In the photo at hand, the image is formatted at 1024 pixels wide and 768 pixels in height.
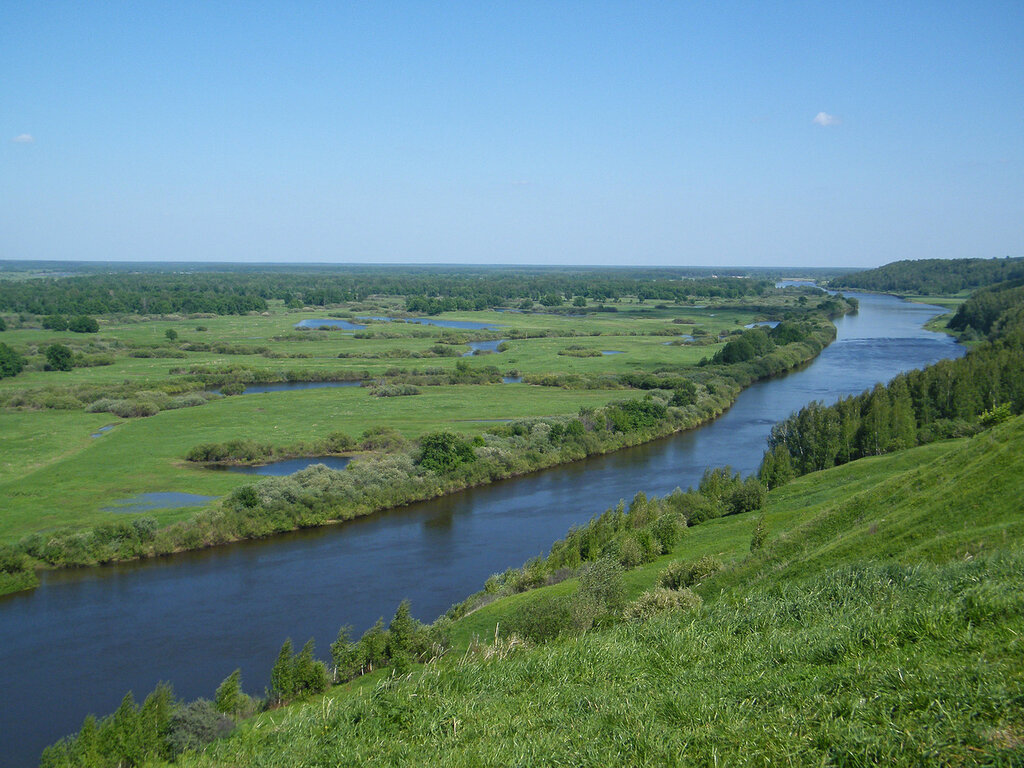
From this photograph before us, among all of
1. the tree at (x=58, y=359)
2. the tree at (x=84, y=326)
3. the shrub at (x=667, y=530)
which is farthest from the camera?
the tree at (x=84, y=326)

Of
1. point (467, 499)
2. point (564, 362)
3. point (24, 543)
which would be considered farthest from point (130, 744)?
point (564, 362)

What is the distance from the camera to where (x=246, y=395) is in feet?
227

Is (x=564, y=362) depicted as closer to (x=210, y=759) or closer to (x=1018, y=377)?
(x=1018, y=377)

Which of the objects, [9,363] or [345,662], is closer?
[345,662]

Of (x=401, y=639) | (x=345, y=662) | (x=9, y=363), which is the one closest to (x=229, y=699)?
(x=345, y=662)

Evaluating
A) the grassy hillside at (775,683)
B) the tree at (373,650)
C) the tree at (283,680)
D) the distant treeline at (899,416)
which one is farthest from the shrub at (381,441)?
the grassy hillside at (775,683)

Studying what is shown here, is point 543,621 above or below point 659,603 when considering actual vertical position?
below

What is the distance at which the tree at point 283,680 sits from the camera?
20.1 metres

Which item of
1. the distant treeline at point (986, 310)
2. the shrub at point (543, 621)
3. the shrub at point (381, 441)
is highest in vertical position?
the distant treeline at point (986, 310)

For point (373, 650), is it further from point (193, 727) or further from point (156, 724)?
point (156, 724)

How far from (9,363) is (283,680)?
7142 centimetres

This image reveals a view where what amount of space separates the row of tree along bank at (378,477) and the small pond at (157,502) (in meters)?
2.86

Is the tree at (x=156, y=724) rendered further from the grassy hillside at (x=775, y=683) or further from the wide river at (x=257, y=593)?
the wide river at (x=257, y=593)

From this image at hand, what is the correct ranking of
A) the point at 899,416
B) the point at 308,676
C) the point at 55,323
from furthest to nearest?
the point at 55,323 < the point at 899,416 < the point at 308,676
